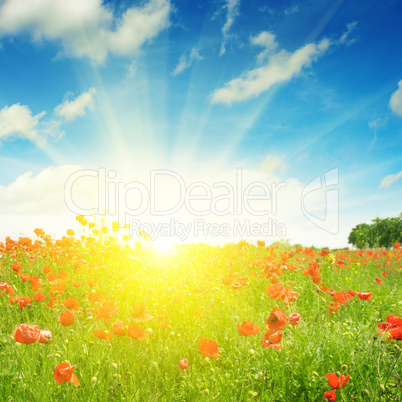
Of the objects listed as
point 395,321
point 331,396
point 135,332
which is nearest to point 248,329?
point 331,396

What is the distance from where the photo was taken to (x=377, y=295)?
5.97 meters

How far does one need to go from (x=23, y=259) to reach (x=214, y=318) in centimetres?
459

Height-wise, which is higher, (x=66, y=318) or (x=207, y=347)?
(x=66, y=318)

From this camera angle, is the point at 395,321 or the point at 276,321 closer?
the point at 395,321

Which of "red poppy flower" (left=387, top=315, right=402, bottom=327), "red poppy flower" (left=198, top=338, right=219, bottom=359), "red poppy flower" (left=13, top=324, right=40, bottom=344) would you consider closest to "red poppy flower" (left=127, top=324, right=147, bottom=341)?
"red poppy flower" (left=198, top=338, right=219, bottom=359)

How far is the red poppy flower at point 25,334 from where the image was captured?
206cm

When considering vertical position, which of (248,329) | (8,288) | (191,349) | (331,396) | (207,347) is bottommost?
(191,349)

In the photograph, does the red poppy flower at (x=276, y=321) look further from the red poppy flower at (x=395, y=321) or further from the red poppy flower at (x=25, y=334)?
the red poppy flower at (x=25, y=334)

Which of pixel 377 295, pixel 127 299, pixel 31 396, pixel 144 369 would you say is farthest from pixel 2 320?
pixel 377 295

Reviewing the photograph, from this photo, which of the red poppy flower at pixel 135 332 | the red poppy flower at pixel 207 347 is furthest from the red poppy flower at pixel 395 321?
the red poppy flower at pixel 135 332

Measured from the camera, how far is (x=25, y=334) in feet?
6.84

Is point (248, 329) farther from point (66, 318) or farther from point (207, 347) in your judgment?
point (66, 318)

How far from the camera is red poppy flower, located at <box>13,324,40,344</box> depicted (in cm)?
206

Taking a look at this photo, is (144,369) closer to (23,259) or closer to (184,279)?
(184,279)
